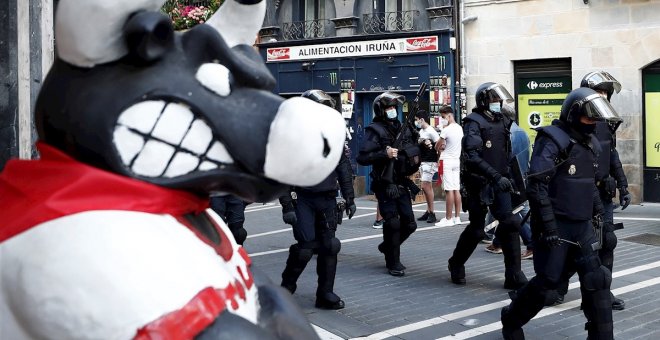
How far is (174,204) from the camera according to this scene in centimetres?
200

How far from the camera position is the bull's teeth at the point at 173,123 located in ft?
6.54

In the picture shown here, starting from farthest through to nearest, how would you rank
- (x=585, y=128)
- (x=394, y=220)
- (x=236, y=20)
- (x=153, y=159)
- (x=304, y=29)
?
(x=304, y=29) → (x=394, y=220) → (x=585, y=128) → (x=236, y=20) → (x=153, y=159)

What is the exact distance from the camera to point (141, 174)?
1.97 m

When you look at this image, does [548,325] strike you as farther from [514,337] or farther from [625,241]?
[625,241]

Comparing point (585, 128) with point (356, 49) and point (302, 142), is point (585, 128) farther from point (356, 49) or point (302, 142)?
point (356, 49)

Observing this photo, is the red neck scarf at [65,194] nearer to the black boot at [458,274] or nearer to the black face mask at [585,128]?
the black face mask at [585,128]

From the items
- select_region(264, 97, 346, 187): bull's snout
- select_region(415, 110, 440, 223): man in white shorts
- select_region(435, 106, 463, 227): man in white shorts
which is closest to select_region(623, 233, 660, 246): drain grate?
select_region(435, 106, 463, 227): man in white shorts

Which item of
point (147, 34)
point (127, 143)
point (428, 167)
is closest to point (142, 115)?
point (127, 143)

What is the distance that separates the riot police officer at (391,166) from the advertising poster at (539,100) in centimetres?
837

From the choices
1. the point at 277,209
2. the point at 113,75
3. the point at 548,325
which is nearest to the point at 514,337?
the point at 548,325

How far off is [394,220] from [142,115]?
22.4 feet

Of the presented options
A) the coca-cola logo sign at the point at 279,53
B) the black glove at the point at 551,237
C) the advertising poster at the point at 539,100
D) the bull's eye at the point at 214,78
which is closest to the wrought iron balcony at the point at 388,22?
the coca-cola logo sign at the point at 279,53

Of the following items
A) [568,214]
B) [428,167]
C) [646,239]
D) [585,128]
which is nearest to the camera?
[568,214]

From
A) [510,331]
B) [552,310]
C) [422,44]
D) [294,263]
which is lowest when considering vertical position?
[552,310]
